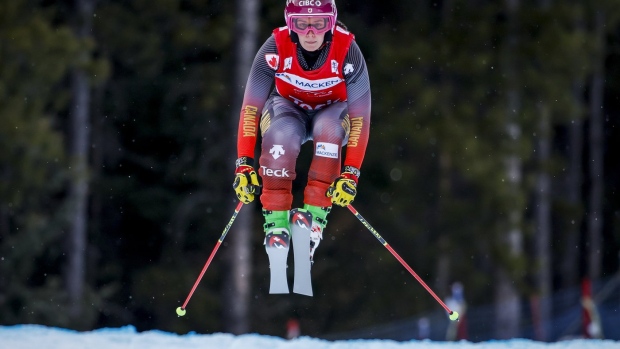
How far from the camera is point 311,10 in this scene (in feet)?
19.4

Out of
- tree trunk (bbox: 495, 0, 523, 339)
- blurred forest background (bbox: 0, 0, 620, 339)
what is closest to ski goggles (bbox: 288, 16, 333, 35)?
blurred forest background (bbox: 0, 0, 620, 339)

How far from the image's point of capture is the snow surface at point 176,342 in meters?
7.46

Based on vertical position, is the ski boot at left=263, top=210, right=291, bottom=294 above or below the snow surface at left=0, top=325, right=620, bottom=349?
above

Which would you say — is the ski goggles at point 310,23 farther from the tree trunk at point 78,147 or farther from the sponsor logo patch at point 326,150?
the tree trunk at point 78,147

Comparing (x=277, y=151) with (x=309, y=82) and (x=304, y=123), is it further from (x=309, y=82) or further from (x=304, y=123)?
(x=309, y=82)

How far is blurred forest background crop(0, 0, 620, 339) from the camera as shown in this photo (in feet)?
52.0

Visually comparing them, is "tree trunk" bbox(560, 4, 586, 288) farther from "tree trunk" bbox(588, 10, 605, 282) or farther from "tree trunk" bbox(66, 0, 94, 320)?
"tree trunk" bbox(66, 0, 94, 320)

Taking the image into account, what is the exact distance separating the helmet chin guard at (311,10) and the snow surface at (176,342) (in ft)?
8.68

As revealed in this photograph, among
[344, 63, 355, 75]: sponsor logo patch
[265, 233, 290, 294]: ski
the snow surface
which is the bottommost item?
the snow surface

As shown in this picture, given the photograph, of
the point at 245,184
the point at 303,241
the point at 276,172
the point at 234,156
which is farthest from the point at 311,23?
the point at 234,156

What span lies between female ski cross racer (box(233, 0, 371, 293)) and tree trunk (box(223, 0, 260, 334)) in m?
5.48

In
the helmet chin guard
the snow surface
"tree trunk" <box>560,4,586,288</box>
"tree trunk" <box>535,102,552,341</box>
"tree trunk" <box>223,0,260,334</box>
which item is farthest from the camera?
"tree trunk" <box>560,4,586,288</box>

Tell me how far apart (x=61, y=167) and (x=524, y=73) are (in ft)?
26.1

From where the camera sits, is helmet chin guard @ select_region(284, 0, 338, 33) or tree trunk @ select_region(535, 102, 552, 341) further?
tree trunk @ select_region(535, 102, 552, 341)
